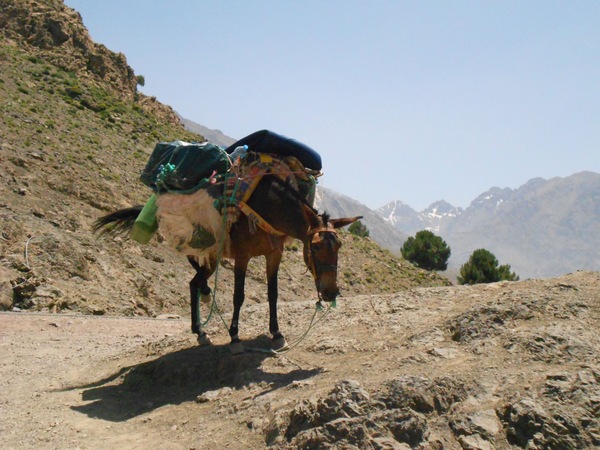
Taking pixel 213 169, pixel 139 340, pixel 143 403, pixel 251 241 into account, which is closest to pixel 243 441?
pixel 143 403

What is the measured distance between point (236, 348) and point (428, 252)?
211 feet

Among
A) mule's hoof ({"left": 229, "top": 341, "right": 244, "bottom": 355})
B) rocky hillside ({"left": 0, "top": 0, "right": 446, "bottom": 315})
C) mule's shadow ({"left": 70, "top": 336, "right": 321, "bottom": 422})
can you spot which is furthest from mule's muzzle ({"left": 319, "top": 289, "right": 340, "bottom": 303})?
mule's hoof ({"left": 229, "top": 341, "right": 244, "bottom": 355})

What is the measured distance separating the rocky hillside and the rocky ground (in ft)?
4.99

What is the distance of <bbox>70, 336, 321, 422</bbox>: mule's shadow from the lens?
603cm

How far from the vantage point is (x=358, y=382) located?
472cm

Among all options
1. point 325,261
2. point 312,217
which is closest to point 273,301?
point 312,217

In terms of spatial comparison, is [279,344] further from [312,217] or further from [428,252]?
[428,252]

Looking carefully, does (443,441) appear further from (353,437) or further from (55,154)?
(55,154)

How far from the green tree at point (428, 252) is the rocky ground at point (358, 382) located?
204 feet

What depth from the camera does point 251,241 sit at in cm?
723

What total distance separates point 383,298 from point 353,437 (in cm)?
455

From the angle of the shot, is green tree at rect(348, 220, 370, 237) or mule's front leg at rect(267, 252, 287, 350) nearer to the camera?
mule's front leg at rect(267, 252, 287, 350)

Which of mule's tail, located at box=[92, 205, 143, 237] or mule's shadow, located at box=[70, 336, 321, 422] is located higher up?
mule's tail, located at box=[92, 205, 143, 237]

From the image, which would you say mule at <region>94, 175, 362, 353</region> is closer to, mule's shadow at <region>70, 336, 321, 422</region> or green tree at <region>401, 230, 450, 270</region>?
mule's shadow at <region>70, 336, 321, 422</region>
